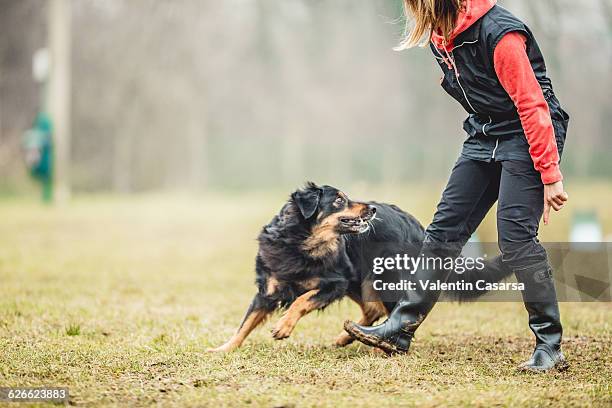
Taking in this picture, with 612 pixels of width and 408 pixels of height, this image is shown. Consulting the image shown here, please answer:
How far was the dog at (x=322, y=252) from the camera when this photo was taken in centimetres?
439

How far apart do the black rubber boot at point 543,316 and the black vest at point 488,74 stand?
638 millimetres

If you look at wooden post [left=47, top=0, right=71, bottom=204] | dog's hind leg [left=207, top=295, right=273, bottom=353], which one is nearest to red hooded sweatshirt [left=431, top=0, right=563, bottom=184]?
dog's hind leg [left=207, top=295, right=273, bottom=353]

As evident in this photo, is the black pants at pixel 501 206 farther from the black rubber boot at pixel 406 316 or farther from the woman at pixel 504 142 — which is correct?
the black rubber boot at pixel 406 316

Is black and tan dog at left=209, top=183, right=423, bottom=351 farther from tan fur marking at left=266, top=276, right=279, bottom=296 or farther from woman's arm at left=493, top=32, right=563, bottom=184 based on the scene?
woman's arm at left=493, top=32, right=563, bottom=184

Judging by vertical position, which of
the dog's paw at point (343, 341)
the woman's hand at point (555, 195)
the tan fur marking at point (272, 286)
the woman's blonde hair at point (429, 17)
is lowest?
the dog's paw at point (343, 341)

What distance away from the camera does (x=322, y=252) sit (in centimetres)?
447

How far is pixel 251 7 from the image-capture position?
79.8 feet

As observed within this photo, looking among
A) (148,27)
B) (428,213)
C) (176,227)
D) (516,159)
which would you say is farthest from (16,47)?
(516,159)

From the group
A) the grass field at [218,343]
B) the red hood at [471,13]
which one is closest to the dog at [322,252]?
the grass field at [218,343]

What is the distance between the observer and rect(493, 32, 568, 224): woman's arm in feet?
11.5

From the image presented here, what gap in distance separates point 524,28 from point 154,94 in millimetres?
20448

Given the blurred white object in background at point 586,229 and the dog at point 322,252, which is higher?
the dog at point 322,252

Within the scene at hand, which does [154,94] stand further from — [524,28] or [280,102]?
[524,28]

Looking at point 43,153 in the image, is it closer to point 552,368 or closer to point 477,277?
point 477,277
